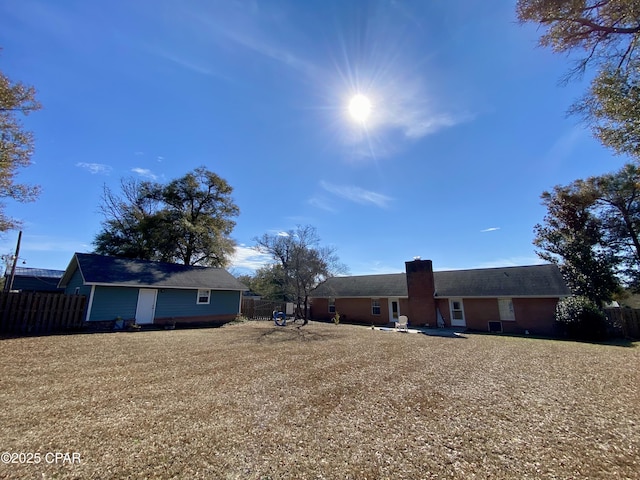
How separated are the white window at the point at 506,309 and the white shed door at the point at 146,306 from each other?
898 inches

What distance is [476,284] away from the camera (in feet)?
66.6

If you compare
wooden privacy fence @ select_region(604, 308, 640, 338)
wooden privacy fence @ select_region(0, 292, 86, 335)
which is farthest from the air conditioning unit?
wooden privacy fence @ select_region(0, 292, 86, 335)

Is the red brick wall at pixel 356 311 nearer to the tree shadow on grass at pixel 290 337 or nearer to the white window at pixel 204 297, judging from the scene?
the tree shadow on grass at pixel 290 337

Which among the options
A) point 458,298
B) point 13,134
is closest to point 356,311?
point 458,298

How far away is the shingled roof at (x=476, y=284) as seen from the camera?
699 inches

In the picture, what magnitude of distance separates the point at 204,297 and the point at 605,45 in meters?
22.5

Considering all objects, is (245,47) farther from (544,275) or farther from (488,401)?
(544,275)

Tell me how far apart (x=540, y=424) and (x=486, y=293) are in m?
16.6

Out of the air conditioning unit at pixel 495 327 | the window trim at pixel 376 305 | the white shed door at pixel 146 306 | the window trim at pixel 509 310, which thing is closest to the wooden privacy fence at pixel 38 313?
the white shed door at pixel 146 306

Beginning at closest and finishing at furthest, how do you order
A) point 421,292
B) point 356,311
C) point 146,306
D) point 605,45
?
point 605,45 → point 146,306 → point 421,292 → point 356,311

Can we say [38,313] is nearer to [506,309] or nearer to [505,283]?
[506,309]

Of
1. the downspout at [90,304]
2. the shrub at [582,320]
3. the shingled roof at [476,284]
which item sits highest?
the shingled roof at [476,284]

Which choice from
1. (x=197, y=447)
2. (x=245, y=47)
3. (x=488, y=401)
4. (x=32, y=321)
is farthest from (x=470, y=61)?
(x=32, y=321)

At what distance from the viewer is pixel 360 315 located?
24344mm
